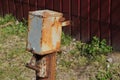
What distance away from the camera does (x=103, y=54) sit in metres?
5.29

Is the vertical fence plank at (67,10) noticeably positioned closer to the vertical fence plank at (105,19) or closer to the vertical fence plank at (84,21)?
the vertical fence plank at (84,21)

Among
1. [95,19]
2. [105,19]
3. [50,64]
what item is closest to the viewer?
[50,64]

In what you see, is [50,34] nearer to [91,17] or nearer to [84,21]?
[91,17]

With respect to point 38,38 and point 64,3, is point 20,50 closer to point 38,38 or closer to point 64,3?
point 64,3

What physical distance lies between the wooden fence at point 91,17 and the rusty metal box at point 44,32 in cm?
285

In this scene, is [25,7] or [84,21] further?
[25,7]

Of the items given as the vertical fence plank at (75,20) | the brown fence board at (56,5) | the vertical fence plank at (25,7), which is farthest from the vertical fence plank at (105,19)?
the vertical fence plank at (25,7)

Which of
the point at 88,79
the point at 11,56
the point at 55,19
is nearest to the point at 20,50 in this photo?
the point at 11,56

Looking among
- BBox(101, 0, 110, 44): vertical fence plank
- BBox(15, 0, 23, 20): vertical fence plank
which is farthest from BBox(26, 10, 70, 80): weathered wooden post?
BBox(15, 0, 23, 20): vertical fence plank

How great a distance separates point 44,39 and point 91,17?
10.7 ft

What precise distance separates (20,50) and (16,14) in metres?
1.50

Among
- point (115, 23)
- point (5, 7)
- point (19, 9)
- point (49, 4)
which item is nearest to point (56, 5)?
point (49, 4)

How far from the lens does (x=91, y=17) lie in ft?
18.2

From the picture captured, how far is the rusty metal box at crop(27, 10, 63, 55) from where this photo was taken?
2.33 m
